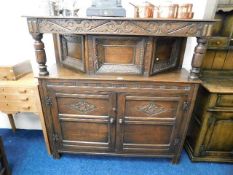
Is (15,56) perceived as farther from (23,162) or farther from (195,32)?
(195,32)

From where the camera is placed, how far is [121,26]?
4.16 ft

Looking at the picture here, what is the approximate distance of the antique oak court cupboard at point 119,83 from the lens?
50.4 inches

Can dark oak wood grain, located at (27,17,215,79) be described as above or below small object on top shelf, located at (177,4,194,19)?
below

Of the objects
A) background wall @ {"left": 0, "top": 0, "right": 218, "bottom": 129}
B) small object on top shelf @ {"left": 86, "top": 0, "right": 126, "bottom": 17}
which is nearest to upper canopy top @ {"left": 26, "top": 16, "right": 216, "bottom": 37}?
small object on top shelf @ {"left": 86, "top": 0, "right": 126, "bottom": 17}

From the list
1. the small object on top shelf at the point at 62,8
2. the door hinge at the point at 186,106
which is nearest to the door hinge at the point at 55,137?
the small object on top shelf at the point at 62,8

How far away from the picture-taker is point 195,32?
128 cm

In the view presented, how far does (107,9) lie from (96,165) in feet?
5.01

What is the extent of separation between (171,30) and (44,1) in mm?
1002

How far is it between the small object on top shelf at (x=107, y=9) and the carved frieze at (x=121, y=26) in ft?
0.39

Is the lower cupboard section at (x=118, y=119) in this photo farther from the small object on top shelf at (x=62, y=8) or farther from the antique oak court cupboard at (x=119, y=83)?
the small object on top shelf at (x=62, y=8)

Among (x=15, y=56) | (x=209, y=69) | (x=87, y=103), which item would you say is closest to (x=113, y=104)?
(x=87, y=103)

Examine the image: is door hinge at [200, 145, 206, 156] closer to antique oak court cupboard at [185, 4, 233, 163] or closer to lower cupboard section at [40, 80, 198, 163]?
antique oak court cupboard at [185, 4, 233, 163]

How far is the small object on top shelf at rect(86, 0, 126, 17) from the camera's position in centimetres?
133

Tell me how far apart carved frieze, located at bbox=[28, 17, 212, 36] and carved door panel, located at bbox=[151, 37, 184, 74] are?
6.7 inches
